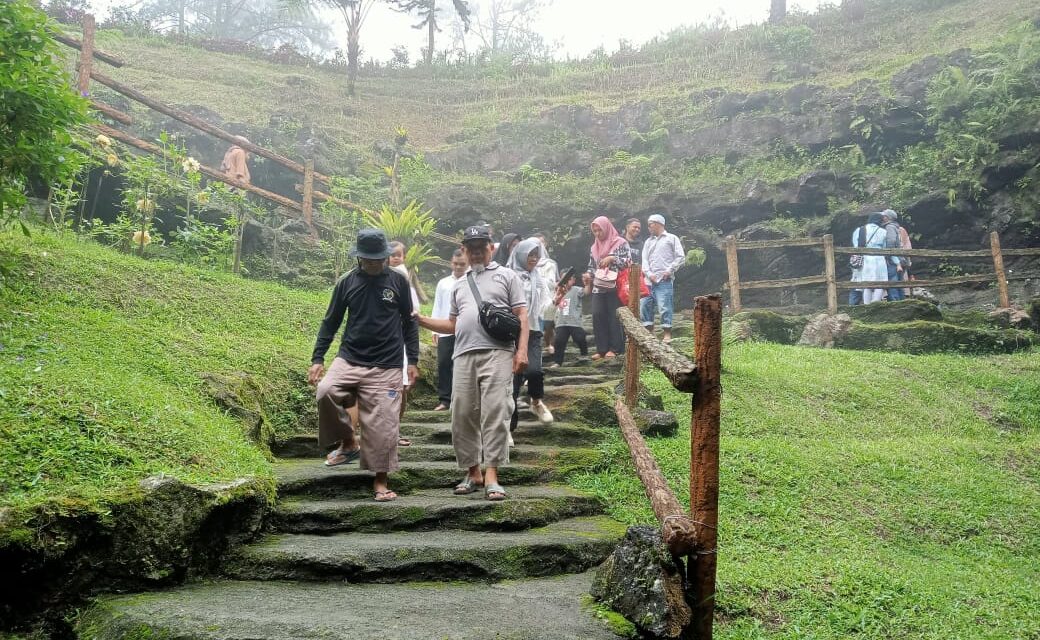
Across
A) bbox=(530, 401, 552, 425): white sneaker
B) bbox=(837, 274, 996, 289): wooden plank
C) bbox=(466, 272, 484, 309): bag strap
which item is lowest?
bbox=(530, 401, 552, 425): white sneaker

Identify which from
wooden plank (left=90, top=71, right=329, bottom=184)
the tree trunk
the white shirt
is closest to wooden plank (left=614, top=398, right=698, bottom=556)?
the white shirt

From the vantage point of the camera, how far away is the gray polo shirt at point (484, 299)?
16.7ft

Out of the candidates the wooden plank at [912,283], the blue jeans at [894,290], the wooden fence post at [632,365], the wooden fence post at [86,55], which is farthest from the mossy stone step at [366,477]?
the blue jeans at [894,290]

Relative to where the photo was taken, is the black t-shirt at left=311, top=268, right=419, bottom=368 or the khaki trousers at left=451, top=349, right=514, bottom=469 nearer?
the khaki trousers at left=451, top=349, right=514, bottom=469

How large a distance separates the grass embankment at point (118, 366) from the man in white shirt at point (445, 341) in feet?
4.45

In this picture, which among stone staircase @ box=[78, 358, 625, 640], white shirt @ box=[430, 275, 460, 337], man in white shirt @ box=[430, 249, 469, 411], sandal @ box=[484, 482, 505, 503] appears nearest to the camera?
stone staircase @ box=[78, 358, 625, 640]

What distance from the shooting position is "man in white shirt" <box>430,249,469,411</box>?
7.16 metres

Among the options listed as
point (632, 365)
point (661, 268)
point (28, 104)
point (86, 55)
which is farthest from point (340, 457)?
point (86, 55)

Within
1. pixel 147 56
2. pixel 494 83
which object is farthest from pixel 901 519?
pixel 147 56

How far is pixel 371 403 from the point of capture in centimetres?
497

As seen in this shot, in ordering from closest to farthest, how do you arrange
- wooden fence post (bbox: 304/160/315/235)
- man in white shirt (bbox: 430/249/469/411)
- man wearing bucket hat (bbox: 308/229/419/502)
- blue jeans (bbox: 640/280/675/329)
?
man wearing bucket hat (bbox: 308/229/419/502) → man in white shirt (bbox: 430/249/469/411) → blue jeans (bbox: 640/280/675/329) → wooden fence post (bbox: 304/160/315/235)

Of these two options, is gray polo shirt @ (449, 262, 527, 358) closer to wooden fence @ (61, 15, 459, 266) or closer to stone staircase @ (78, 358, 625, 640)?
stone staircase @ (78, 358, 625, 640)

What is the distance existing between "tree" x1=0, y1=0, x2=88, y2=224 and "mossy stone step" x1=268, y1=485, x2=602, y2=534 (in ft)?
10.5

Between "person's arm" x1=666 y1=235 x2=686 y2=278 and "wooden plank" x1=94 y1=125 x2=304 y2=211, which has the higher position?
"wooden plank" x1=94 y1=125 x2=304 y2=211
